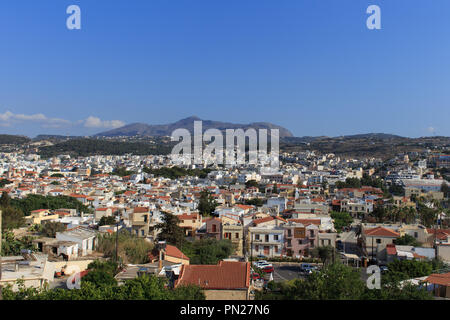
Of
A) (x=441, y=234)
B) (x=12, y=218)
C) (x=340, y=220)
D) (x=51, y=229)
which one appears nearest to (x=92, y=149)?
(x=12, y=218)

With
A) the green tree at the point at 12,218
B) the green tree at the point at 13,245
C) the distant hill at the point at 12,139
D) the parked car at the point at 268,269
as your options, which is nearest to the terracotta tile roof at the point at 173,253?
the parked car at the point at 268,269

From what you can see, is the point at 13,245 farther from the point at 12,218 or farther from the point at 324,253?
the point at 324,253

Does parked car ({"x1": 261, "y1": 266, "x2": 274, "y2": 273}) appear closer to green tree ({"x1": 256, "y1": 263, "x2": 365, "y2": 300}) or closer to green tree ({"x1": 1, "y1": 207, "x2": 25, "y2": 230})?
green tree ({"x1": 256, "y1": 263, "x2": 365, "y2": 300})

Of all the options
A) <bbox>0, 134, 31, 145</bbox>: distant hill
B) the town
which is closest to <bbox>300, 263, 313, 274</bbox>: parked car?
the town

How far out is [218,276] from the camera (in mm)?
12438

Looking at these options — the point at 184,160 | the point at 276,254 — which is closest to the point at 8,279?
the point at 276,254

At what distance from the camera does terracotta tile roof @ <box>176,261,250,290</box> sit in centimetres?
1202

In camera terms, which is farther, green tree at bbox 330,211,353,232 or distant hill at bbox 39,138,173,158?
distant hill at bbox 39,138,173,158

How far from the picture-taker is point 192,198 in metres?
40.4

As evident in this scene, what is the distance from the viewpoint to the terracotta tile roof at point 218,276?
1202 cm

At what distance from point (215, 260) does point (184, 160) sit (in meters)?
78.8

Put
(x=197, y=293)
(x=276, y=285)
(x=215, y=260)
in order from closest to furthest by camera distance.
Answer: (x=197, y=293)
(x=276, y=285)
(x=215, y=260)

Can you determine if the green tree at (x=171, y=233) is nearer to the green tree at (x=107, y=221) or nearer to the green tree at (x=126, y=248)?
the green tree at (x=126, y=248)
